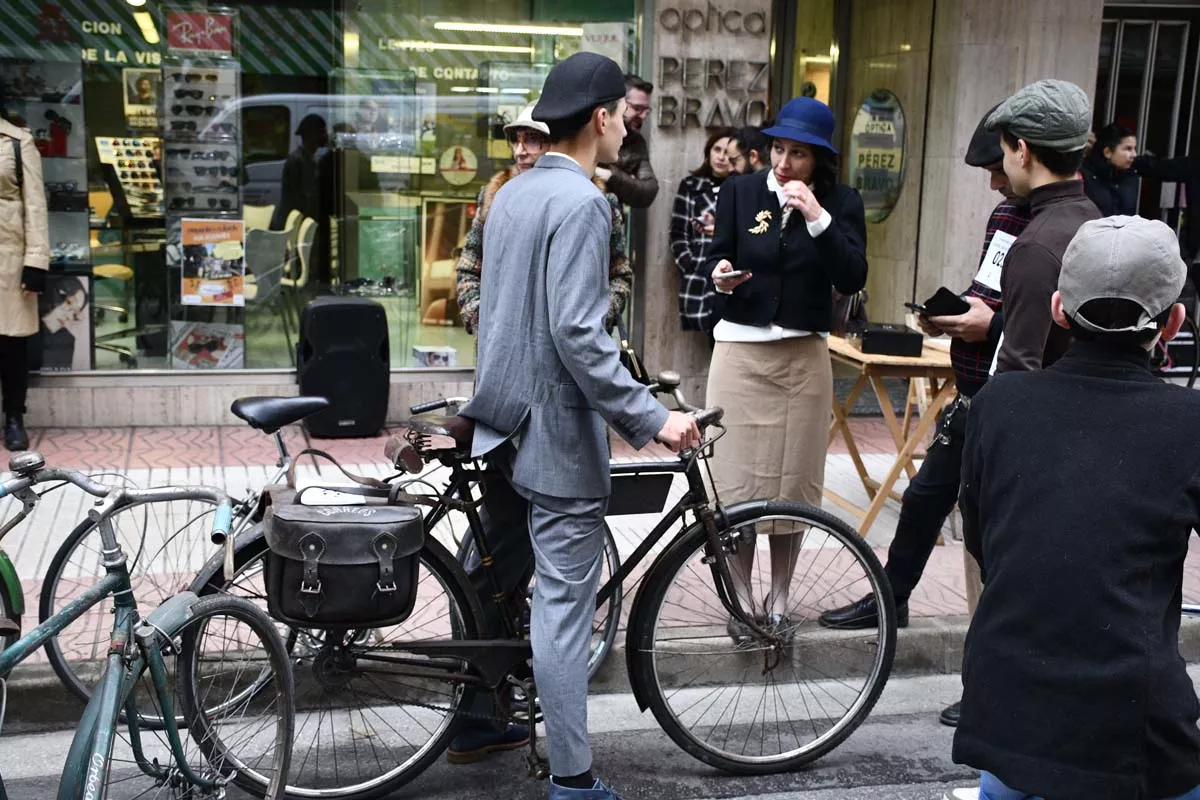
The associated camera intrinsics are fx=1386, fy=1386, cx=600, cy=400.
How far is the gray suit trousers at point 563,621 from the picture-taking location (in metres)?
3.85

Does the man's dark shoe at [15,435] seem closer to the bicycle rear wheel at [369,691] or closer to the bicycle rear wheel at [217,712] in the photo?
the bicycle rear wheel at [369,691]

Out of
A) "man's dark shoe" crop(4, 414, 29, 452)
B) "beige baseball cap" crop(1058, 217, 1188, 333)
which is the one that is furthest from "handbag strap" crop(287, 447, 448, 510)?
"man's dark shoe" crop(4, 414, 29, 452)

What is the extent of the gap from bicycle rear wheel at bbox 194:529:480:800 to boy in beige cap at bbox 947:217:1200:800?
183 centimetres

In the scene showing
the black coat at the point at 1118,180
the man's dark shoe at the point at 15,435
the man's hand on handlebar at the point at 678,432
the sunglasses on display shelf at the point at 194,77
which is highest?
the sunglasses on display shelf at the point at 194,77

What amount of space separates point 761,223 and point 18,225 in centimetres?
487

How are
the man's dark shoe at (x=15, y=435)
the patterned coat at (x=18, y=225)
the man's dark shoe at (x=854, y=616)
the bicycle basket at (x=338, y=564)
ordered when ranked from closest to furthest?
1. the bicycle basket at (x=338, y=564)
2. the man's dark shoe at (x=854, y=616)
3. the patterned coat at (x=18, y=225)
4. the man's dark shoe at (x=15, y=435)

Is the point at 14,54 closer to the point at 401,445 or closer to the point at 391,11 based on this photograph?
the point at 391,11

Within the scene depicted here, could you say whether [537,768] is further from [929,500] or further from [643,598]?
[929,500]

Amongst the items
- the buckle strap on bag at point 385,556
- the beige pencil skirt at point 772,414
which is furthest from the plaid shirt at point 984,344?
the buckle strap on bag at point 385,556

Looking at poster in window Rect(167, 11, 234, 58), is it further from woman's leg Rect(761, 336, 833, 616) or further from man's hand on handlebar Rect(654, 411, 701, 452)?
man's hand on handlebar Rect(654, 411, 701, 452)

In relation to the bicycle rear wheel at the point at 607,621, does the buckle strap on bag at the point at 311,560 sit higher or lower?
higher

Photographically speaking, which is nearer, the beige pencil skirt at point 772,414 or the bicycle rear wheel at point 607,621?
the bicycle rear wheel at point 607,621

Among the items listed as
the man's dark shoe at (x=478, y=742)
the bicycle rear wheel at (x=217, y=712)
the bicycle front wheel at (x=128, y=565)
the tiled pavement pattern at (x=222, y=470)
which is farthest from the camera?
the tiled pavement pattern at (x=222, y=470)

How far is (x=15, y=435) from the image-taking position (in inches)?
314
